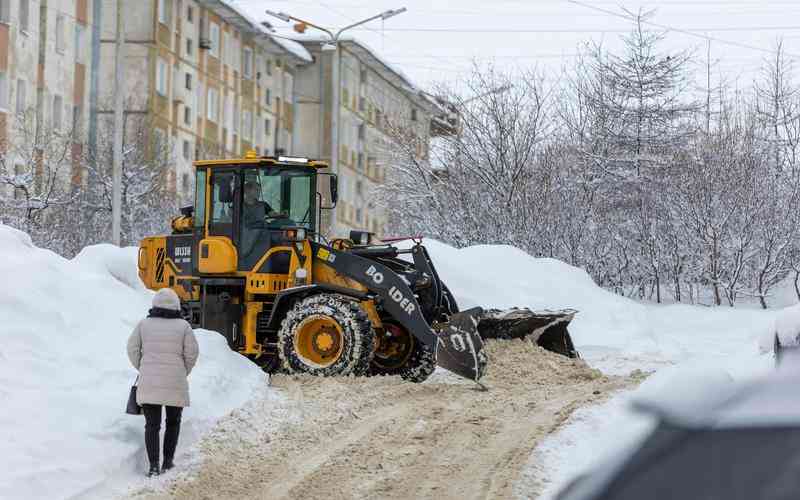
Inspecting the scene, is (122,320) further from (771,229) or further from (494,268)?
(771,229)

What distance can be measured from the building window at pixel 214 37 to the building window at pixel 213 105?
158 cm

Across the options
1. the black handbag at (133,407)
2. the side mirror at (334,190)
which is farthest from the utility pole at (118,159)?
the black handbag at (133,407)

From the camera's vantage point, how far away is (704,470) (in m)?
2.17

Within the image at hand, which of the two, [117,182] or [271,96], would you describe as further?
[271,96]

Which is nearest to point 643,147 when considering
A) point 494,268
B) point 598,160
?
point 598,160

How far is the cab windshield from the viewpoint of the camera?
17094mm

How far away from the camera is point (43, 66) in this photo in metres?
42.8

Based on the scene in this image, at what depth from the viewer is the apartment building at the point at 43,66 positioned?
129 ft

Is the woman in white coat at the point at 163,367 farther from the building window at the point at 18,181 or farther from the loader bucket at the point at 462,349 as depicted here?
the building window at the point at 18,181

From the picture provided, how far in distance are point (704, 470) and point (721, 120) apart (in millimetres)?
32686

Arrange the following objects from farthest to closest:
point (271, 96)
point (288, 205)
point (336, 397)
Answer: point (271, 96)
point (288, 205)
point (336, 397)

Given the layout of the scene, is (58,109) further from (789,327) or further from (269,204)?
(789,327)

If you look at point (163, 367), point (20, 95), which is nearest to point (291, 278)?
point (163, 367)

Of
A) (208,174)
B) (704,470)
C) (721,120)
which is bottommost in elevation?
(704,470)
